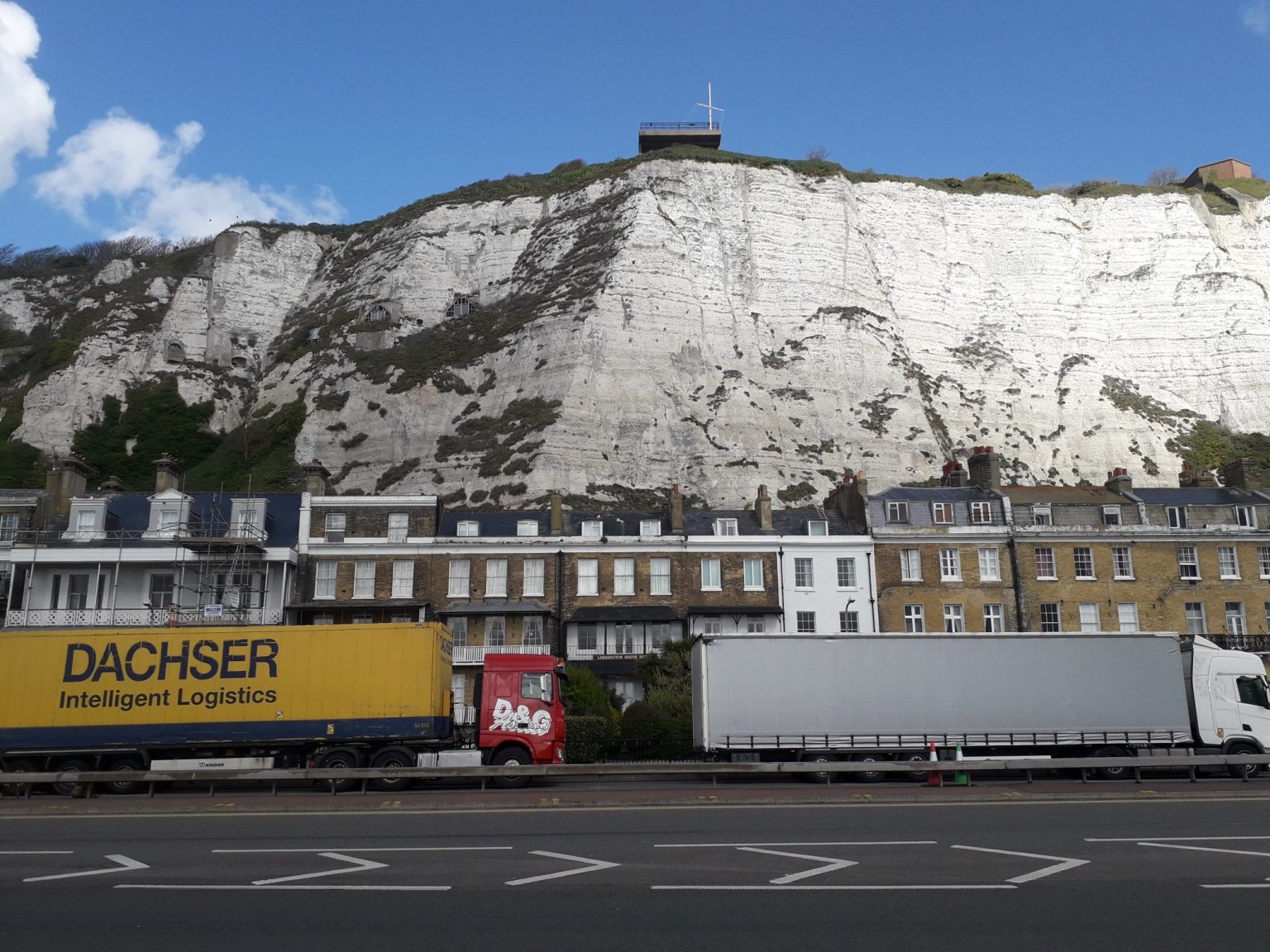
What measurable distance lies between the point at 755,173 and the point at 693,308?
61.3 feet

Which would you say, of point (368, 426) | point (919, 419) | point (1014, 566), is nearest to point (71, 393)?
point (368, 426)

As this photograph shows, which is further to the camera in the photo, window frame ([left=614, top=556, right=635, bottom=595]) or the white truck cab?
window frame ([left=614, top=556, right=635, bottom=595])

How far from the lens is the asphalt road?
913cm

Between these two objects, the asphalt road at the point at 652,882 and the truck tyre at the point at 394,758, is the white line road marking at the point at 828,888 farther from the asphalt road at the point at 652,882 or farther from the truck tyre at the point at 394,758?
the truck tyre at the point at 394,758

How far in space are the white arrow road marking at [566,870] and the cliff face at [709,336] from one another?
55.1 metres

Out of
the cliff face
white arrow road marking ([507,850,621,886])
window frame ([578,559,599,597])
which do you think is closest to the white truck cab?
white arrow road marking ([507,850,621,886])

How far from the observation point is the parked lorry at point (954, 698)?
87.4 feet

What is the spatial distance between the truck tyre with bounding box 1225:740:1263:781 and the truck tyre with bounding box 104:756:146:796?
26.2m

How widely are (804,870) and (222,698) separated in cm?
1838

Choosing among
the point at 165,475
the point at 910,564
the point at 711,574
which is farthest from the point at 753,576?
the point at 165,475

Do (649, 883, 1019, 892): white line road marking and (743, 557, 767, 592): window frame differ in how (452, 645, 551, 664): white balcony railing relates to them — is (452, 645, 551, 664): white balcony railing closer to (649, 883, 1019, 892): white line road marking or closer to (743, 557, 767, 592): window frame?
(743, 557, 767, 592): window frame

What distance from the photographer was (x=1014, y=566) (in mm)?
44562

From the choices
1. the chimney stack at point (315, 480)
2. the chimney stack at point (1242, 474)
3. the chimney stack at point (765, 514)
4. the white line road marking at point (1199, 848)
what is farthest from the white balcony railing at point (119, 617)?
the chimney stack at point (1242, 474)

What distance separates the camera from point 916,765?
73.6ft
